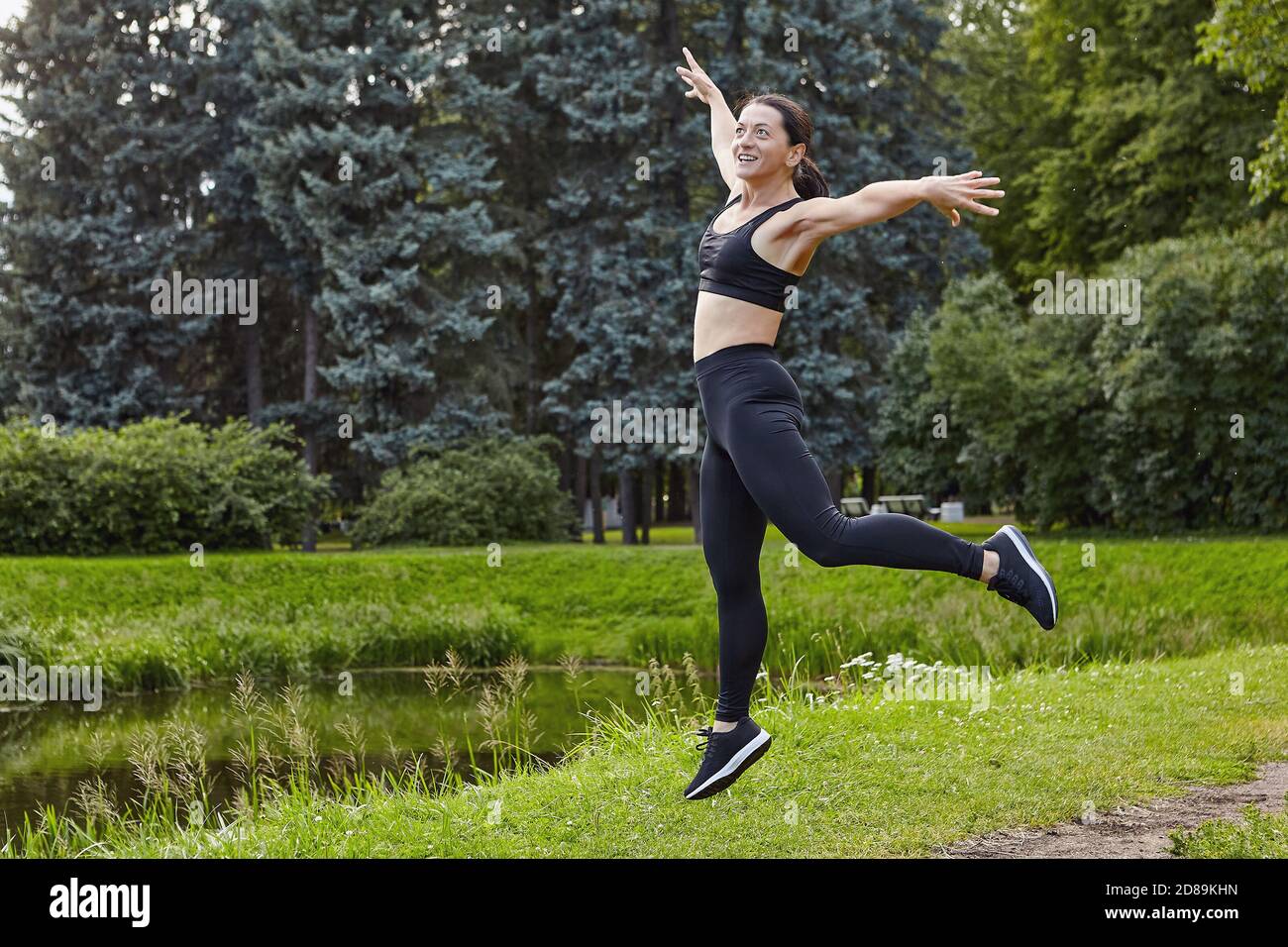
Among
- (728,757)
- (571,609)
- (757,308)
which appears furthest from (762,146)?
(571,609)

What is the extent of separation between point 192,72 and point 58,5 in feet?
A: 11.2

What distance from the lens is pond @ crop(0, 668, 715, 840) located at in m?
8.30

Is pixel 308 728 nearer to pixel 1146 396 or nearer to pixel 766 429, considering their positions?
pixel 766 429

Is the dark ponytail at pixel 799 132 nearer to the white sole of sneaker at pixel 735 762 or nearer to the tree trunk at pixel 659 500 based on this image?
the white sole of sneaker at pixel 735 762

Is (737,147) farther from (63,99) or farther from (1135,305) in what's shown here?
(63,99)

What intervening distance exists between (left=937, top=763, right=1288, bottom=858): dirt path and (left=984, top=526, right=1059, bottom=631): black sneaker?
2.93 ft

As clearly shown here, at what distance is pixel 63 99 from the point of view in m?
26.1

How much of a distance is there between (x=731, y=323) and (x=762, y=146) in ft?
2.17

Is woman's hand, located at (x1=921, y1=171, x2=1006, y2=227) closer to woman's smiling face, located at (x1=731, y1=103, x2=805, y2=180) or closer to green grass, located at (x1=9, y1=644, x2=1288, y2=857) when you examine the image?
woman's smiling face, located at (x1=731, y1=103, x2=805, y2=180)

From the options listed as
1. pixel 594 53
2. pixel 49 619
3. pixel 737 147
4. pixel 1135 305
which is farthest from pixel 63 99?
pixel 737 147

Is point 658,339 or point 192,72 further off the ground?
point 192,72

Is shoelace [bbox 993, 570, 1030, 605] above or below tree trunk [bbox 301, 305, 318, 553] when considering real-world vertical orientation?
below

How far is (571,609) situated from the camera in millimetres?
15805

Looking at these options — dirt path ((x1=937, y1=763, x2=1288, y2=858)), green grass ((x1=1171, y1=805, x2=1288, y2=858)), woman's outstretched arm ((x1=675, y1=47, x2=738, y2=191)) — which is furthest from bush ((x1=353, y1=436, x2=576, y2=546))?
green grass ((x1=1171, y1=805, x2=1288, y2=858))
